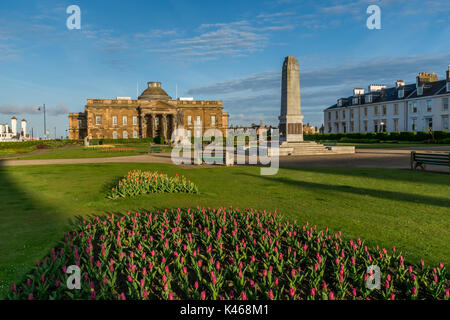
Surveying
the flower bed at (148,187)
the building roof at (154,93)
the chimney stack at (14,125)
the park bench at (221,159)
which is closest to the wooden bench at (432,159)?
the park bench at (221,159)

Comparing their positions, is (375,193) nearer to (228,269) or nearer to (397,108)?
(228,269)

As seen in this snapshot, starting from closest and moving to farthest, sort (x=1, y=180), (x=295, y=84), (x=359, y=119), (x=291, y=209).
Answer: (x=291, y=209)
(x=1, y=180)
(x=295, y=84)
(x=359, y=119)

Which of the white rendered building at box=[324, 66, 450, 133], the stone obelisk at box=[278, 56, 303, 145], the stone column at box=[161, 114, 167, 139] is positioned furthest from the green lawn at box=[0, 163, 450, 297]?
Result: the stone column at box=[161, 114, 167, 139]

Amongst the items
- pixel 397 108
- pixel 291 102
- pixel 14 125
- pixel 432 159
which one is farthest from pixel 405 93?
pixel 14 125

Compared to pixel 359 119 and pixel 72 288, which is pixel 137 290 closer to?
pixel 72 288

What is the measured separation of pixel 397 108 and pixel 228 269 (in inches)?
2713

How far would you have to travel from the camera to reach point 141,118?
7888 cm

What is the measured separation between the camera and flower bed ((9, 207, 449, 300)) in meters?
3.81

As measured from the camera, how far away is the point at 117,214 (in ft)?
25.1

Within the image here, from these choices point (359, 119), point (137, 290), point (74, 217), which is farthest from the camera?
point (359, 119)

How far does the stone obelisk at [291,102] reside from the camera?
1075 inches
